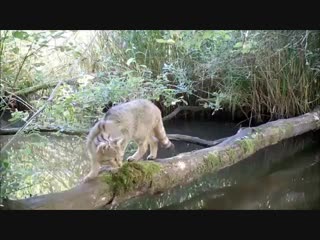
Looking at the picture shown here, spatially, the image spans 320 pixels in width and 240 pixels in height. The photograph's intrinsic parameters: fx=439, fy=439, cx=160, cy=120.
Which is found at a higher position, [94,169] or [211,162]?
[94,169]

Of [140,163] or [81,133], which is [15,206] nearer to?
[140,163]

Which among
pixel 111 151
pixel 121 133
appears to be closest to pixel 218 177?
pixel 121 133

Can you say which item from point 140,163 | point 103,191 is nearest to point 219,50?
point 140,163

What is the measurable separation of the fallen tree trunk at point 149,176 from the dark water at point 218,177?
34 cm

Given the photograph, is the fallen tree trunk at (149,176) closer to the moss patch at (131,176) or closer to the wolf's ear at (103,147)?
the moss patch at (131,176)

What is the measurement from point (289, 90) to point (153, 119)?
139 inches

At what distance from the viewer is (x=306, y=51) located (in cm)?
643

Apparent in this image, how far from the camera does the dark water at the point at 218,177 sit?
13.9 ft

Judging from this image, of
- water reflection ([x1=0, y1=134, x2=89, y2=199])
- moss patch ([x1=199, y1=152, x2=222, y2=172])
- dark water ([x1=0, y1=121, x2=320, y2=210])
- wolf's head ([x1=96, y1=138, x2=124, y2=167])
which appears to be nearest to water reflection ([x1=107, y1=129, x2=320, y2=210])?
dark water ([x1=0, y1=121, x2=320, y2=210])

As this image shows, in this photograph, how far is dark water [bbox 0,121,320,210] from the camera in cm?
423

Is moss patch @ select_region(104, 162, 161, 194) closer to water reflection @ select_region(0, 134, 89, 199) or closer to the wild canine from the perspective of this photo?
the wild canine

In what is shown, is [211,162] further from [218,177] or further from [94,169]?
[94,169]

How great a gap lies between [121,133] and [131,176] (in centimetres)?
44

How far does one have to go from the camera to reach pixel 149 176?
346 centimetres
